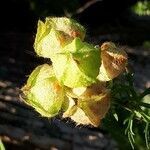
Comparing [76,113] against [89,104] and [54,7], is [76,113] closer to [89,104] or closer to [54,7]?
[89,104]

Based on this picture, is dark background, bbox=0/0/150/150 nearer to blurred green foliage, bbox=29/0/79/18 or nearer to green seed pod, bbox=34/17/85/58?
blurred green foliage, bbox=29/0/79/18

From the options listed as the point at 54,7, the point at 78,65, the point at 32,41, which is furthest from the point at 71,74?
the point at 32,41

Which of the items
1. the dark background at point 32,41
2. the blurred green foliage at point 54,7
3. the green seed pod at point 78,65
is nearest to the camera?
the green seed pod at point 78,65

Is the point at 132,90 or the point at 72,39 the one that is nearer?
the point at 72,39

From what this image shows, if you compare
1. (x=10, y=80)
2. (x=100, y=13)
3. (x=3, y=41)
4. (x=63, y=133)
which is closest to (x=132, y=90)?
(x=63, y=133)

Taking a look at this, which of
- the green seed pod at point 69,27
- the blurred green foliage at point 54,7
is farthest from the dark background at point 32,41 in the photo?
the green seed pod at point 69,27

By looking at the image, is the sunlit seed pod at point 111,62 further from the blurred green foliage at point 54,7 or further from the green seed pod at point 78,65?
the blurred green foliage at point 54,7

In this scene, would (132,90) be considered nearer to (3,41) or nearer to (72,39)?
(72,39)

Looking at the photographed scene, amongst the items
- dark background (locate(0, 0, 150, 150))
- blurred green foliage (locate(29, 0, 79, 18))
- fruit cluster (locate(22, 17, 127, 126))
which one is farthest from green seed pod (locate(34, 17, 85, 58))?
blurred green foliage (locate(29, 0, 79, 18))

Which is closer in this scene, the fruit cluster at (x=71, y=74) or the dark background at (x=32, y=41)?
the fruit cluster at (x=71, y=74)
